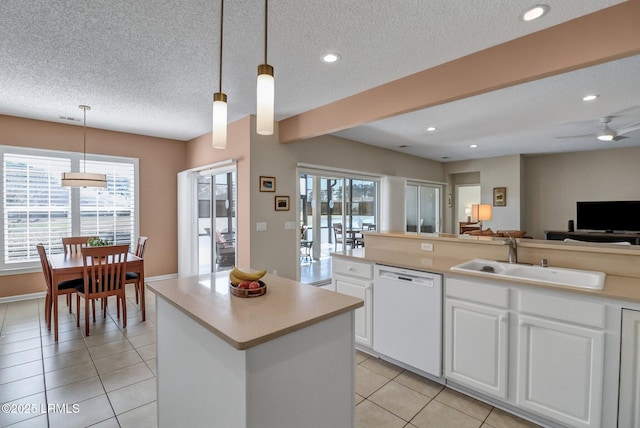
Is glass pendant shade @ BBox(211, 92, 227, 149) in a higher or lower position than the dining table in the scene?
higher

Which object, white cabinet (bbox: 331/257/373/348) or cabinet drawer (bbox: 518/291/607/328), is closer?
cabinet drawer (bbox: 518/291/607/328)

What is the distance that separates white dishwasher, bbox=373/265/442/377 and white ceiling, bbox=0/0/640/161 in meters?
1.80

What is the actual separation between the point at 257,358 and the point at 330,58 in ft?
7.87

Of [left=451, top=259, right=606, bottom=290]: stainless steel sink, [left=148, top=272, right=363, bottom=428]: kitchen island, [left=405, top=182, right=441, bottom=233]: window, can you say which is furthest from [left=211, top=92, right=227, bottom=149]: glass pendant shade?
[left=405, top=182, right=441, bottom=233]: window

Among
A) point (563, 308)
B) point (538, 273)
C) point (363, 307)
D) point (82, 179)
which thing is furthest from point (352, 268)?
point (82, 179)

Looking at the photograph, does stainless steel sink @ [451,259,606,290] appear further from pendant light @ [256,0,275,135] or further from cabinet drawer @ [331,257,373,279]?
pendant light @ [256,0,275,135]

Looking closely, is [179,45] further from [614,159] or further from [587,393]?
[614,159]

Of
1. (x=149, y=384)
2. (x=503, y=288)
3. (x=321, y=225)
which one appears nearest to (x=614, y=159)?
(x=321, y=225)

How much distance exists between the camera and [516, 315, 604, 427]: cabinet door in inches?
65.3

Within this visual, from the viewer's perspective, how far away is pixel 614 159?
6.29m

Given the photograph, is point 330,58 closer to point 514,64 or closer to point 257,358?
point 514,64

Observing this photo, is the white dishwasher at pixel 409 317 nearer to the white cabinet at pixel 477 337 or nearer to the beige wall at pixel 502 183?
the white cabinet at pixel 477 337

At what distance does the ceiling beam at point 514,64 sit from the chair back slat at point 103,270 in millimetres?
2955

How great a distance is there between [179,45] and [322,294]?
7.29 ft
